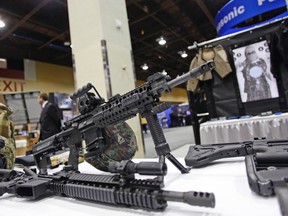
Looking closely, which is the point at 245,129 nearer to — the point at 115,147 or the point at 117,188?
the point at 115,147

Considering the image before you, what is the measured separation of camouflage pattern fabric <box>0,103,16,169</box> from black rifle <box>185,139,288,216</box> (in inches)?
33.6

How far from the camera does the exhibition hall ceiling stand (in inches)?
174

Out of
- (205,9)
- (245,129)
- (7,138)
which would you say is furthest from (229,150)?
(205,9)

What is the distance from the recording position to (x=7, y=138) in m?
1.17

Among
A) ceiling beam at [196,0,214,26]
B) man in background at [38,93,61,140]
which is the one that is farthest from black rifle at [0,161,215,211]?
ceiling beam at [196,0,214,26]

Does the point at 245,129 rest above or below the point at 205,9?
below

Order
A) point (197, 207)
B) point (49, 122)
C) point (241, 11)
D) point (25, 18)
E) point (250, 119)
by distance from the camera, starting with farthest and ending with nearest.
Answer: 1. point (25, 18)
2. point (241, 11)
3. point (49, 122)
4. point (250, 119)
5. point (197, 207)

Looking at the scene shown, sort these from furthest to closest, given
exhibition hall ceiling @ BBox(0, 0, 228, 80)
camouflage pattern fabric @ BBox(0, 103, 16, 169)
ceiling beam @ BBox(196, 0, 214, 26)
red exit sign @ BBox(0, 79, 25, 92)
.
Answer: red exit sign @ BBox(0, 79, 25, 92), ceiling beam @ BBox(196, 0, 214, 26), exhibition hall ceiling @ BBox(0, 0, 228, 80), camouflage pattern fabric @ BBox(0, 103, 16, 169)

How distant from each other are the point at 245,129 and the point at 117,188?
1.79m

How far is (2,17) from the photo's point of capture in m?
4.42

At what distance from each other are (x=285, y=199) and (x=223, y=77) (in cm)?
206

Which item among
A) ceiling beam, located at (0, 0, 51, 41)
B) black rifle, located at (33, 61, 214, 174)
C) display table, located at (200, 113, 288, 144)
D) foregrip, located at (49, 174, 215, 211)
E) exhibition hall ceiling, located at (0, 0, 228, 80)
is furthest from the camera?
exhibition hall ceiling, located at (0, 0, 228, 80)

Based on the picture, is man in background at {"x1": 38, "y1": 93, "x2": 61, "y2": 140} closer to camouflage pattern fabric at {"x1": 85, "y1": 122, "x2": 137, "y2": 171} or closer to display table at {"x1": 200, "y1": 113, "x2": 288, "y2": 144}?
display table at {"x1": 200, "y1": 113, "x2": 288, "y2": 144}

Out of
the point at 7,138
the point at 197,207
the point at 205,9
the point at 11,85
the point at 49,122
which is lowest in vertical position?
the point at 197,207
